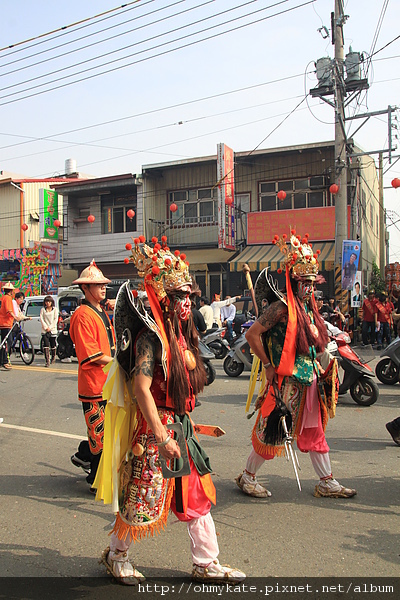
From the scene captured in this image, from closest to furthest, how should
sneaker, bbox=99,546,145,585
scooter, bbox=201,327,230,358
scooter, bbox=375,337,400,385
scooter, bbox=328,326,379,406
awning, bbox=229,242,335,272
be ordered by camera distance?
sneaker, bbox=99,546,145,585 < scooter, bbox=328,326,379,406 < scooter, bbox=375,337,400,385 < scooter, bbox=201,327,230,358 < awning, bbox=229,242,335,272

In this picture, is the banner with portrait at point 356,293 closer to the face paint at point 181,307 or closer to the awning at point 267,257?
the awning at point 267,257

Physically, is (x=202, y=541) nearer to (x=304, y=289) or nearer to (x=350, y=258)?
(x=304, y=289)

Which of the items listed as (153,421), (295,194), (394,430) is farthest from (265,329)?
(295,194)

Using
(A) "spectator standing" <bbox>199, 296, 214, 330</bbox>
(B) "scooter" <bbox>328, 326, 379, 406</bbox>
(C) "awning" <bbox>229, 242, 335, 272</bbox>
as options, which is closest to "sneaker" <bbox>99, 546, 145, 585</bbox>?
(B) "scooter" <bbox>328, 326, 379, 406</bbox>

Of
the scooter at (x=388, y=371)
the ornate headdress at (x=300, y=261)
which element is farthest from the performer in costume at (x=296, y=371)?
the scooter at (x=388, y=371)

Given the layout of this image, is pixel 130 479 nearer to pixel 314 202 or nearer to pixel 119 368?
pixel 119 368

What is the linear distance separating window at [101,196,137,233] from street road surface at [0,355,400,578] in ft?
63.5

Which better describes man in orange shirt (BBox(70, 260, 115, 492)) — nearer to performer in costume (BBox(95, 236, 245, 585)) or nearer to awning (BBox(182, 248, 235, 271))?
performer in costume (BBox(95, 236, 245, 585))

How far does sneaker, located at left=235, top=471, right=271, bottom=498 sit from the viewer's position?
4617 millimetres

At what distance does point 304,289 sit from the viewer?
4.61m

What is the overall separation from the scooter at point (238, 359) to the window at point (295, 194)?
11760 mm

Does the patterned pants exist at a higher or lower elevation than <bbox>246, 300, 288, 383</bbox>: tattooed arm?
lower

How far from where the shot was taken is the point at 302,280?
458 centimetres

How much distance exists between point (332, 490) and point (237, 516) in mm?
856
